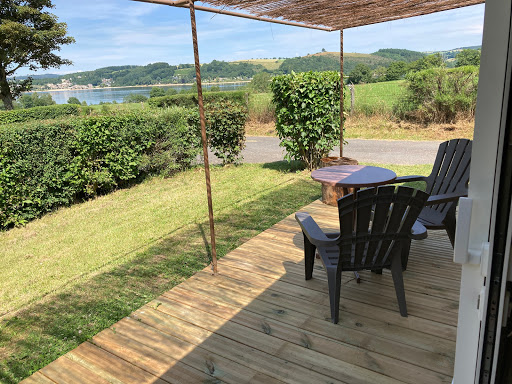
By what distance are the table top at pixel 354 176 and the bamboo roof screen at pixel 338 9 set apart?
177 centimetres

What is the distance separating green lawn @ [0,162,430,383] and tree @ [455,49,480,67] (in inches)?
344

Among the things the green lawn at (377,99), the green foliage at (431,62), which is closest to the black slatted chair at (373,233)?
the green lawn at (377,99)

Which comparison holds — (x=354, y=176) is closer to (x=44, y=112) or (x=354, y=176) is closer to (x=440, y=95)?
(x=440, y=95)

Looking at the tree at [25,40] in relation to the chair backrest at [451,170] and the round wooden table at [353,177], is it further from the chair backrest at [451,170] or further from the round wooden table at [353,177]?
the chair backrest at [451,170]

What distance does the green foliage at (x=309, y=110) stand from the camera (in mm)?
7102

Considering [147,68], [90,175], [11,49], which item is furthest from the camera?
[147,68]

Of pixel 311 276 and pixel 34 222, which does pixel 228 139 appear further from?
pixel 311 276

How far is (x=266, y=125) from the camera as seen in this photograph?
636 inches

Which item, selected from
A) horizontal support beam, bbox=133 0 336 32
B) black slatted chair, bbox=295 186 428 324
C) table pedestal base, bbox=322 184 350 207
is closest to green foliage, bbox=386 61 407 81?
horizontal support beam, bbox=133 0 336 32

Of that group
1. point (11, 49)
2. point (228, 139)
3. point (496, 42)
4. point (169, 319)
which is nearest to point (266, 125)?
point (228, 139)

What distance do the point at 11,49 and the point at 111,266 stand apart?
2719cm

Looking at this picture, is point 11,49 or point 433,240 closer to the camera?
point 433,240

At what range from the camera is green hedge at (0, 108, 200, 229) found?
18.1 ft

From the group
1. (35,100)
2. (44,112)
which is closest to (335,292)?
(44,112)
